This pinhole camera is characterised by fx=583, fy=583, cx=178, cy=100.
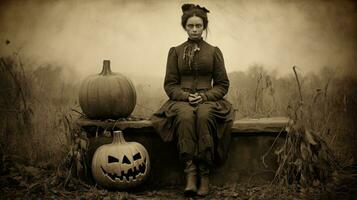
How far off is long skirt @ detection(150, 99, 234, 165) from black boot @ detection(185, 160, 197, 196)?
0.23 ft

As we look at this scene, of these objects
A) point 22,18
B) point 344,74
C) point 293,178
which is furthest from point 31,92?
point 344,74

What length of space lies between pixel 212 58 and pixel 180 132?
78cm

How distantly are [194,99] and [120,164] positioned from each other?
849mm

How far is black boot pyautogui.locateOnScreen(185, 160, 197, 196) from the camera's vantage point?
4785mm

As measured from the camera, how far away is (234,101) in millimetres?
6195

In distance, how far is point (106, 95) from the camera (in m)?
5.11

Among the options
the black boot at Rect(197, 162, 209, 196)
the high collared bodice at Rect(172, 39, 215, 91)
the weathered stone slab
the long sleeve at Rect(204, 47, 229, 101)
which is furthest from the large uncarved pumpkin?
the black boot at Rect(197, 162, 209, 196)

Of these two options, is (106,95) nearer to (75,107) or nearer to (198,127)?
(198,127)

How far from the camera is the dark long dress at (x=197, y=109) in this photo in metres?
4.84

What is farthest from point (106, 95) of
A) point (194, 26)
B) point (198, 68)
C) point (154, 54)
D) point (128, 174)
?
point (154, 54)

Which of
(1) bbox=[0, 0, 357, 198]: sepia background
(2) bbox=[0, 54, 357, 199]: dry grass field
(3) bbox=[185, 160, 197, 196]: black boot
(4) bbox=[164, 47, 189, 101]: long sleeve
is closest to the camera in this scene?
(3) bbox=[185, 160, 197, 196]: black boot

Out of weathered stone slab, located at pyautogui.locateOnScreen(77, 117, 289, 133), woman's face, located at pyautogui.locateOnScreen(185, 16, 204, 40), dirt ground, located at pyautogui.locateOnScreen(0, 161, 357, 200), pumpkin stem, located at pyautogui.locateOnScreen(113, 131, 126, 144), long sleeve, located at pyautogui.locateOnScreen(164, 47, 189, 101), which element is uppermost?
woman's face, located at pyautogui.locateOnScreen(185, 16, 204, 40)

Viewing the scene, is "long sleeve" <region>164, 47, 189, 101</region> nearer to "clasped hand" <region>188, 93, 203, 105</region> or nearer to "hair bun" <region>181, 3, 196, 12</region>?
"clasped hand" <region>188, 93, 203, 105</region>

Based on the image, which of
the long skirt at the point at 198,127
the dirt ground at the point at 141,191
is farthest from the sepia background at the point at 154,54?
the long skirt at the point at 198,127
